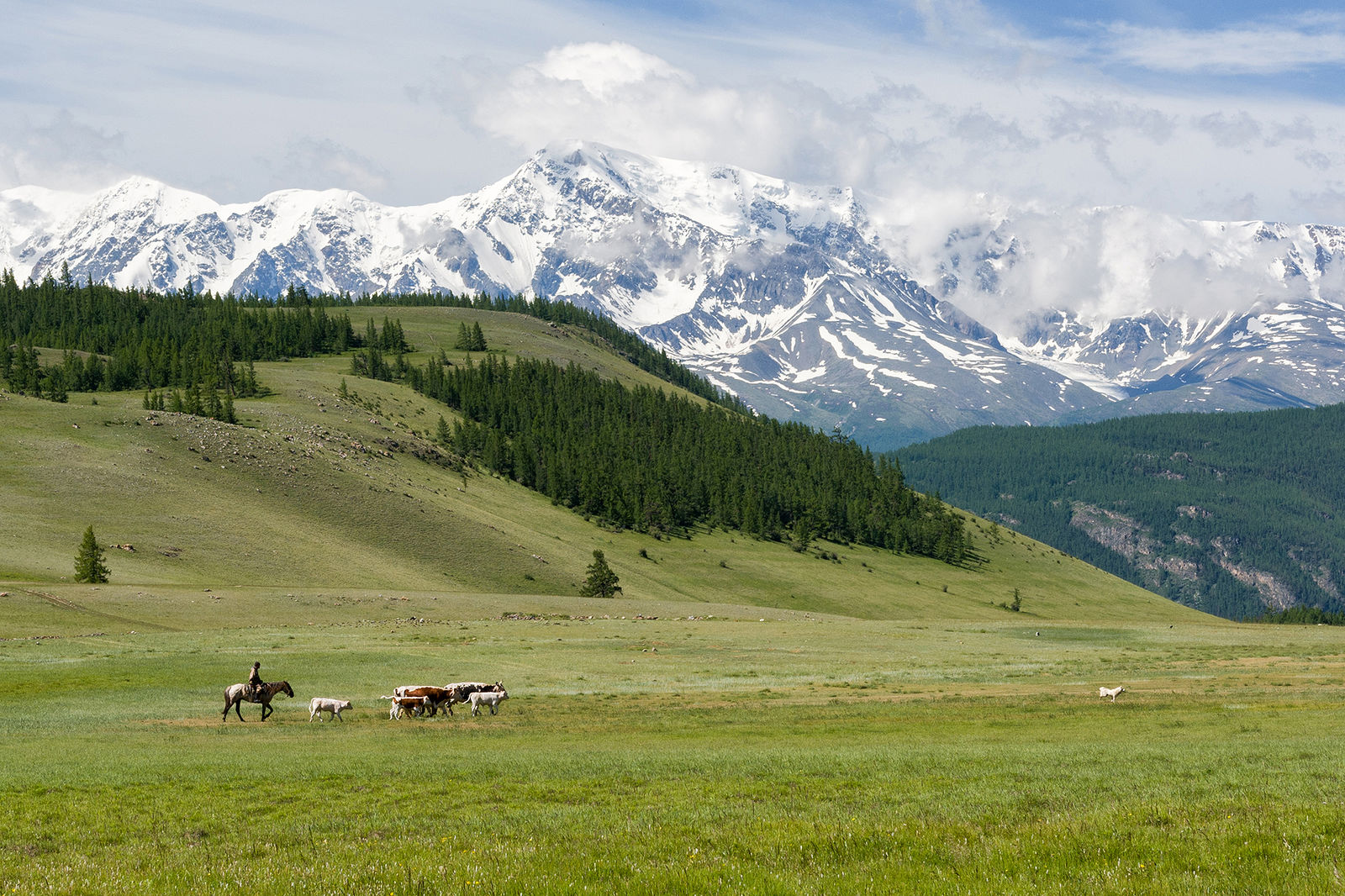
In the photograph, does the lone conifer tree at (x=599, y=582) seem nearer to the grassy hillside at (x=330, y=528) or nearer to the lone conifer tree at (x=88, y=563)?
the grassy hillside at (x=330, y=528)

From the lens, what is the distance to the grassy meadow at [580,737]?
15.4 metres

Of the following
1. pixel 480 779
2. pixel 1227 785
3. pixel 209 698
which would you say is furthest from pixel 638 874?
pixel 209 698

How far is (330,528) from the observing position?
126 metres

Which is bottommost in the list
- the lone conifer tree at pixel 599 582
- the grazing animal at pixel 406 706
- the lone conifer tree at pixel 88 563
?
the lone conifer tree at pixel 599 582

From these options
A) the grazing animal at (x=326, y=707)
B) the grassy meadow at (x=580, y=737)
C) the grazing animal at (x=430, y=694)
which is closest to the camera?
the grassy meadow at (x=580, y=737)

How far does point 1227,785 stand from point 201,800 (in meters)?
24.3

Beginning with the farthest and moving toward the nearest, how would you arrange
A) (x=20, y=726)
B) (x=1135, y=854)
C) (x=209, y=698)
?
(x=209, y=698) → (x=20, y=726) → (x=1135, y=854)

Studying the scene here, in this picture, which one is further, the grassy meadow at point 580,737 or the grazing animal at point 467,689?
the grazing animal at point 467,689

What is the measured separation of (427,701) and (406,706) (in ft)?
3.04

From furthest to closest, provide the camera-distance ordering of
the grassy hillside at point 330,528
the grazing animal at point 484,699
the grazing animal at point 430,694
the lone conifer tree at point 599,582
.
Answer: the lone conifer tree at point 599,582 < the grassy hillside at point 330,528 < the grazing animal at point 484,699 < the grazing animal at point 430,694

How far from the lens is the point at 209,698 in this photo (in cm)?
4609

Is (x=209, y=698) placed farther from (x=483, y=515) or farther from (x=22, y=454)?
(x=483, y=515)

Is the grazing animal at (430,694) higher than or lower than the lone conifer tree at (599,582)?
higher

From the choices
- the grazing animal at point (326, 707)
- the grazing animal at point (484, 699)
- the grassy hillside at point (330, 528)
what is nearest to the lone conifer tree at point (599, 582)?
the grassy hillside at point (330, 528)
